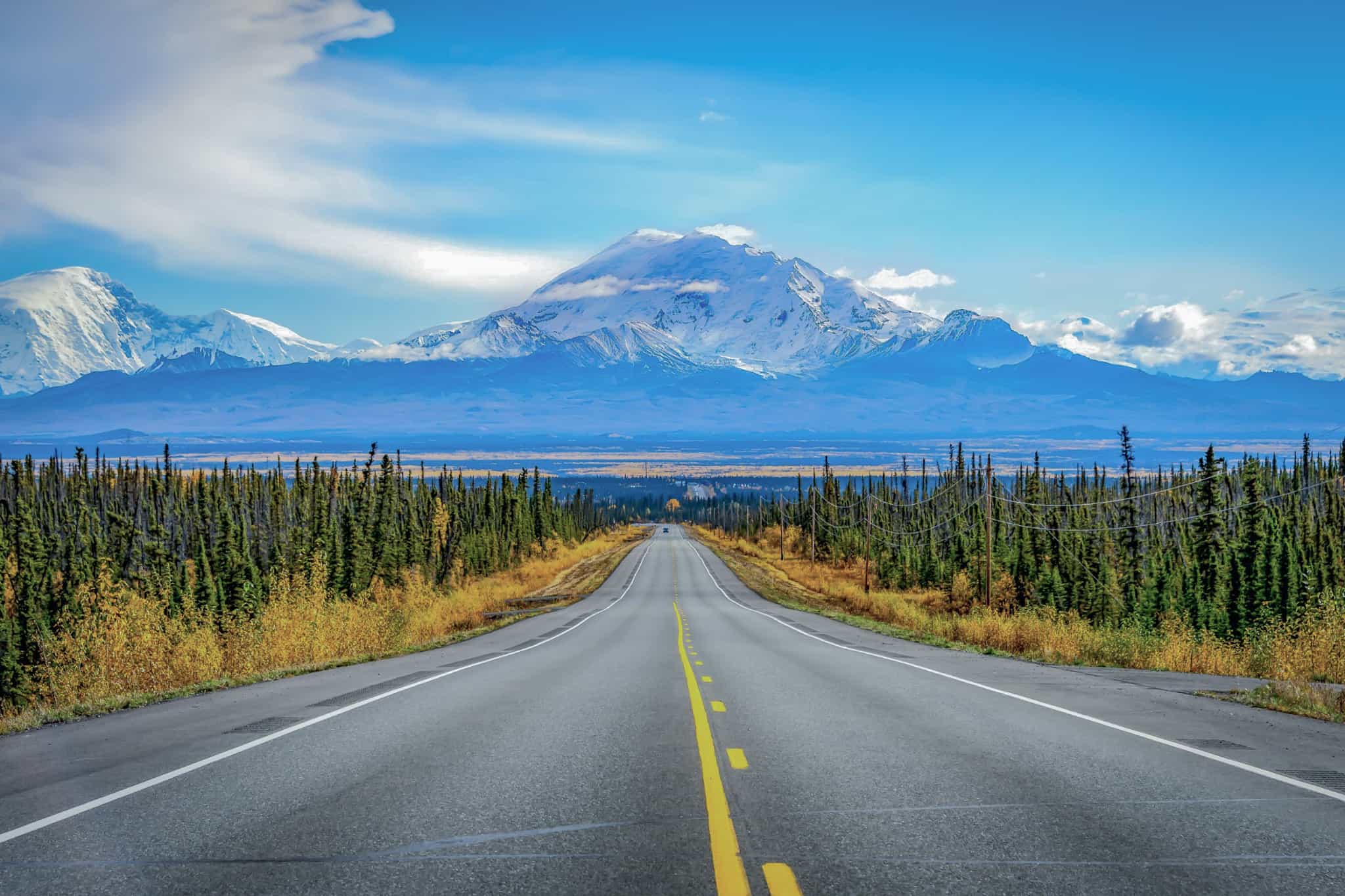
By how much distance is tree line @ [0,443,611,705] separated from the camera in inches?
1976

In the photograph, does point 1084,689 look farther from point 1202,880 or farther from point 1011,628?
point 1011,628

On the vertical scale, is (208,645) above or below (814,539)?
above

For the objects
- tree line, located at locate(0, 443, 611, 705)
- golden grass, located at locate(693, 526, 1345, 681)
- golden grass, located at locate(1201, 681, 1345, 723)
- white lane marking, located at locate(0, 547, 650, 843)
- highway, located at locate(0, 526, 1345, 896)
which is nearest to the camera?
highway, located at locate(0, 526, 1345, 896)

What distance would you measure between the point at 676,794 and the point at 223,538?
63.8 meters

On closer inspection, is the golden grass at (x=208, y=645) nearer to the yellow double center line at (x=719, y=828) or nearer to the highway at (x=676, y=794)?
the highway at (x=676, y=794)

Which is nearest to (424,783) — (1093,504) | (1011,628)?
(1011,628)

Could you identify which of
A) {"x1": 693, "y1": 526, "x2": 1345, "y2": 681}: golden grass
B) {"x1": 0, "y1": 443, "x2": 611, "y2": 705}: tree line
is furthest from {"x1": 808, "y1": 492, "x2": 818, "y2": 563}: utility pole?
{"x1": 693, "y1": 526, "x2": 1345, "y2": 681}: golden grass

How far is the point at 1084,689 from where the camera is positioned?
14008 millimetres

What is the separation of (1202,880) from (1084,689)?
9.85 m

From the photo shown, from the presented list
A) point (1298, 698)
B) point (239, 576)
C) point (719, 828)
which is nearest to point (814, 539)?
point (239, 576)

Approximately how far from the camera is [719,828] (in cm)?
597

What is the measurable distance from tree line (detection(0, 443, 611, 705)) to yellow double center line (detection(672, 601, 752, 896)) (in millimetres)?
24394

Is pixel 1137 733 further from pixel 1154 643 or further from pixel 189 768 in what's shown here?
pixel 1154 643

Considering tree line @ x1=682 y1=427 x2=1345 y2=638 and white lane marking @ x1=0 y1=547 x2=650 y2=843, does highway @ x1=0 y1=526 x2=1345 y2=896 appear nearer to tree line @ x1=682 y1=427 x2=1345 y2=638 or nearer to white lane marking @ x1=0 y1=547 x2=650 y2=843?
white lane marking @ x1=0 y1=547 x2=650 y2=843
